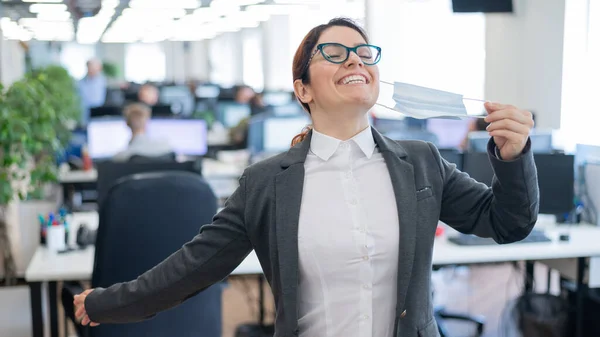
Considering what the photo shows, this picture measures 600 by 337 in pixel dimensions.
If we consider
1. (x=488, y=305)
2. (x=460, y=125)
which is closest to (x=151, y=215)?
(x=488, y=305)

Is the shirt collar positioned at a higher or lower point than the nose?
lower

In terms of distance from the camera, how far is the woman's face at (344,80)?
136 cm

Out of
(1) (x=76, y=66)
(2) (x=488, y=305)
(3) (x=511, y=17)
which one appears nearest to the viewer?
(2) (x=488, y=305)

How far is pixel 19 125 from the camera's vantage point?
11.4ft

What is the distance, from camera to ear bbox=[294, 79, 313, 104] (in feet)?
4.77

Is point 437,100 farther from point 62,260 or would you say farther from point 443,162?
point 62,260

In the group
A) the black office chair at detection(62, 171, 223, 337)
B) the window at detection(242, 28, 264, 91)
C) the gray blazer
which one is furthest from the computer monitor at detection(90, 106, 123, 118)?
the window at detection(242, 28, 264, 91)

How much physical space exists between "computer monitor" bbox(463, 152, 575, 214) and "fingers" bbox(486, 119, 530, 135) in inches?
81.7

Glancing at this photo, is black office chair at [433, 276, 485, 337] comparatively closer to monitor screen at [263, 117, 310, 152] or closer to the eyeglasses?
monitor screen at [263, 117, 310, 152]

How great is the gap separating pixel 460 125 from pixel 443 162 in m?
5.00

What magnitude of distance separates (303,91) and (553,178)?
229 cm

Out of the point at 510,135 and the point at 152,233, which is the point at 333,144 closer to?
the point at 510,135

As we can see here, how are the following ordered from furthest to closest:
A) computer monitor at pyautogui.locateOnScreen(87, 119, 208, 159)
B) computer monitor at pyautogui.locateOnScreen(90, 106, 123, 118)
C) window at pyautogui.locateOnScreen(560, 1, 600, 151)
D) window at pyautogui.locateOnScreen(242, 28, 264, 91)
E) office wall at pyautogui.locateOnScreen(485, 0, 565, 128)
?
1. window at pyautogui.locateOnScreen(242, 28, 264, 91)
2. computer monitor at pyautogui.locateOnScreen(90, 106, 123, 118)
3. computer monitor at pyautogui.locateOnScreen(87, 119, 208, 159)
4. office wall at pyautogui.locateOnScreen(485, 0, 565, 128)
5. window at pyautogui.locateOnScreen(560, 1, 600, 151)

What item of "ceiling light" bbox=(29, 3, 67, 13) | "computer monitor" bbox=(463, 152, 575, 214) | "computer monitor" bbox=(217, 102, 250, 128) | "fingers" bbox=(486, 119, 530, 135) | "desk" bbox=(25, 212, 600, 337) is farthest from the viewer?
"ceiling light" bbox=(29, 3, 67, 13)
